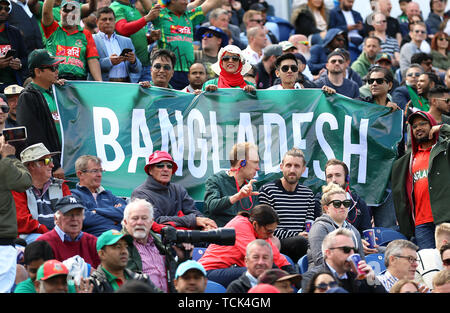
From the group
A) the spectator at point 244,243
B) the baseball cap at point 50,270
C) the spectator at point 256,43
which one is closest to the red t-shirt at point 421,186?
the spectator at point 244,243

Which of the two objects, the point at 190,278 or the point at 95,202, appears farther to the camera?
the point at 95,202

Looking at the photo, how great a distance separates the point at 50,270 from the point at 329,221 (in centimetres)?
324

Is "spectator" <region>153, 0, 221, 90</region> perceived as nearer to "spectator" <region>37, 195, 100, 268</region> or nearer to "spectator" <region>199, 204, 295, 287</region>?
"spectator" <region>199, 204, 295, 287</region>

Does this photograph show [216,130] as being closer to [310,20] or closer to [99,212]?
[99,212]

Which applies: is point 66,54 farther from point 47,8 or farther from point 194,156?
point 194,156

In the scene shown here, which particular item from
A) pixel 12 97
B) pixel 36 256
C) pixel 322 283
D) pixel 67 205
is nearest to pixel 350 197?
pixel 322 283

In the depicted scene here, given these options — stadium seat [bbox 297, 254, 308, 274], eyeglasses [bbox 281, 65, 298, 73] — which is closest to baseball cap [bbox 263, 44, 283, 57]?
eyeglasses [bbox 281, 65, 298, 73]

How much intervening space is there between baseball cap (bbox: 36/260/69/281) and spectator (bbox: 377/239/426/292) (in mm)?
3199

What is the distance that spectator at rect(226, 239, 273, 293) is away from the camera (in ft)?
25.2

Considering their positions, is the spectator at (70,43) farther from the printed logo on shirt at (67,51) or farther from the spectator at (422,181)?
the spectator at (422,181)

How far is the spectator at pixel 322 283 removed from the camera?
7188 millimetres

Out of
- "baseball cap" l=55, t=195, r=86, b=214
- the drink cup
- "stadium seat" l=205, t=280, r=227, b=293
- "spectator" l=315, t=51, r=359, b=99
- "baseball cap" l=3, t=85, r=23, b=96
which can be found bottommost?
the drink cup

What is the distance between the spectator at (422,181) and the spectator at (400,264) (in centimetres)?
151

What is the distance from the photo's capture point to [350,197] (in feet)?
33.4
